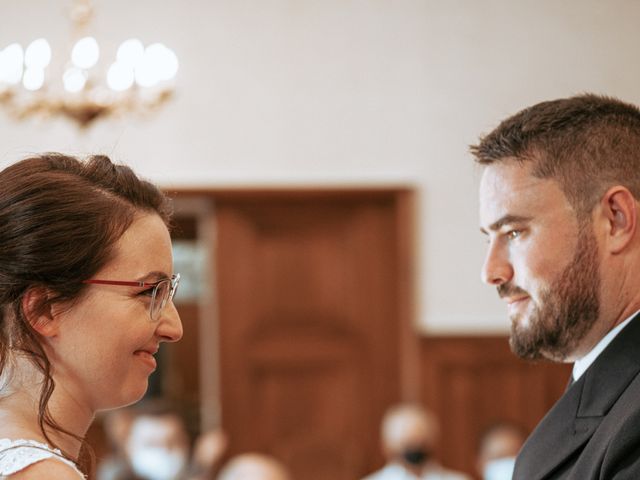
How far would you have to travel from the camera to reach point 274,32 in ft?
25.1

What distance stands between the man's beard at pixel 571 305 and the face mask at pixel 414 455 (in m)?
4.33

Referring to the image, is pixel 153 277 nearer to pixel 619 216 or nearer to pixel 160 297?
pixel 160 297

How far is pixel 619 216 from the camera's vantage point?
2.25 m

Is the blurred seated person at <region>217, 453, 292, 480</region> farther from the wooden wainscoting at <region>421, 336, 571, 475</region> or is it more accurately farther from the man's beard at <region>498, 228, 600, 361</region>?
the man's beard at <region>498, 228, 600, 361</region>

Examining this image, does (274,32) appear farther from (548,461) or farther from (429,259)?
(548,461)

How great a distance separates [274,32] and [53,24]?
1602 millimetres

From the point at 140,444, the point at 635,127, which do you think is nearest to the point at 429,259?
the point at 140,444

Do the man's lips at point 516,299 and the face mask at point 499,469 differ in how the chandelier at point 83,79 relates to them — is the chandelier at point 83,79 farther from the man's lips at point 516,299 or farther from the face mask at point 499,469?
the man's lips at point 516,299

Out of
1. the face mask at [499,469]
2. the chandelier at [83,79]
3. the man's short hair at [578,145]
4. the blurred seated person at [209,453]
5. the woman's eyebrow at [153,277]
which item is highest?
the chandelier at [83,79]

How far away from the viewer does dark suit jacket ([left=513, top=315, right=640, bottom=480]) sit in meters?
1.99

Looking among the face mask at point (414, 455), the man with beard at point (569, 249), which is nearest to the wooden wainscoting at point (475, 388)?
the face mask at point (414, 455)

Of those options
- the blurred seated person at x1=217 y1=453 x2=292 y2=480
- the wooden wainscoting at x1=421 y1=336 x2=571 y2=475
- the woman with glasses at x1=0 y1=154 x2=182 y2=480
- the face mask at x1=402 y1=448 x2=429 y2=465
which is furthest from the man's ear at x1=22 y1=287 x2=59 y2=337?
the wooden wainscoting at x1=421 y1=336 x2=571 y2=475

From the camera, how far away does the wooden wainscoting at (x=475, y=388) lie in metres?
7.60

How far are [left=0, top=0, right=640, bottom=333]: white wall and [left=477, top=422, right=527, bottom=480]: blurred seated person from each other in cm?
118
